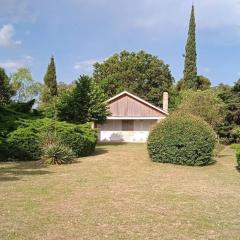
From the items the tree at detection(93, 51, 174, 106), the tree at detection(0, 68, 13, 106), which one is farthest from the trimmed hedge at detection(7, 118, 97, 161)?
the tree at detection(93, 51, 174, 106)

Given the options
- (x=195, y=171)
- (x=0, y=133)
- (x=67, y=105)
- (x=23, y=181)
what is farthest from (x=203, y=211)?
(x=67, y=105)

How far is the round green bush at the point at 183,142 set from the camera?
67.4ft

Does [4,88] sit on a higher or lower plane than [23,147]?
higher

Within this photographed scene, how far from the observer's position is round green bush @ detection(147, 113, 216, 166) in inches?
808

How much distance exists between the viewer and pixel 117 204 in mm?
10562

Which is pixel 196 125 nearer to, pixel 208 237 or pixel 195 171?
pixel 195 171

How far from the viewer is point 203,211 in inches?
395

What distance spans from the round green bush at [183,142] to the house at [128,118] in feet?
73.5

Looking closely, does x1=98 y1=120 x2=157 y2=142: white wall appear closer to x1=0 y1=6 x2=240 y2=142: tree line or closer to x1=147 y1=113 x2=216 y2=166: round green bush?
x1=0 y1=6 x2=240 y2=142: tree line

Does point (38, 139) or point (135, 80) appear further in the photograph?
point (135, 80)

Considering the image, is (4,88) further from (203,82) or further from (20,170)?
(20,170)

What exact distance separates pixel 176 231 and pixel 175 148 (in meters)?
12.7

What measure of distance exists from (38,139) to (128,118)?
76.0 feet

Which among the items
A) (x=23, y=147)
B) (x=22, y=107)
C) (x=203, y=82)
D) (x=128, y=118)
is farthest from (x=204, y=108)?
(x=203, y=82)
